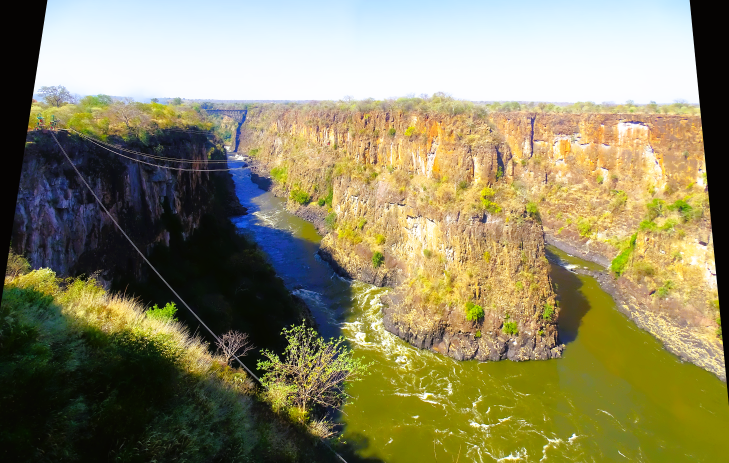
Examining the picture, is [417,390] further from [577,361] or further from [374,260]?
[374,260]

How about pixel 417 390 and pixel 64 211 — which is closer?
pixel 64 211

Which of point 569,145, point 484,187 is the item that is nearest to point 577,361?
point 484,187

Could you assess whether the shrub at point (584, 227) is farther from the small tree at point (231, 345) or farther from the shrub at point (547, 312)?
the small tree at point (231, 345)

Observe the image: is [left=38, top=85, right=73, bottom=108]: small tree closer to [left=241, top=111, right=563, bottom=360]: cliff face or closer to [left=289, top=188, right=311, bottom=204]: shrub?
[left=241, top=111, right=563, bottom=360]: cliff face

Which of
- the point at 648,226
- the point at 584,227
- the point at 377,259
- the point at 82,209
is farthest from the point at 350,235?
the point at 584,227

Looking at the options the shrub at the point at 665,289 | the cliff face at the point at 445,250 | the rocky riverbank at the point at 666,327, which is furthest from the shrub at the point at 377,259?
the shrub at the point at 665,289

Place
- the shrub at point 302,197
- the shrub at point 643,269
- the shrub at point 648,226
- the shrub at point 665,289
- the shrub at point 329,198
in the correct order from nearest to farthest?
the shrub at point 665,289 → the shrub at point 643,269 → the shrub at point 648,226 → the shrub at point 329,198 → the shrub at point 302,197

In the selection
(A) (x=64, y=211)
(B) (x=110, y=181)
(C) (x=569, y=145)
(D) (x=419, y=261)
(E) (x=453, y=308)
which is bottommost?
(E) (x=453, y=308)

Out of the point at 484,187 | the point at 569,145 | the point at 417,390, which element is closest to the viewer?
the point at 417,390
